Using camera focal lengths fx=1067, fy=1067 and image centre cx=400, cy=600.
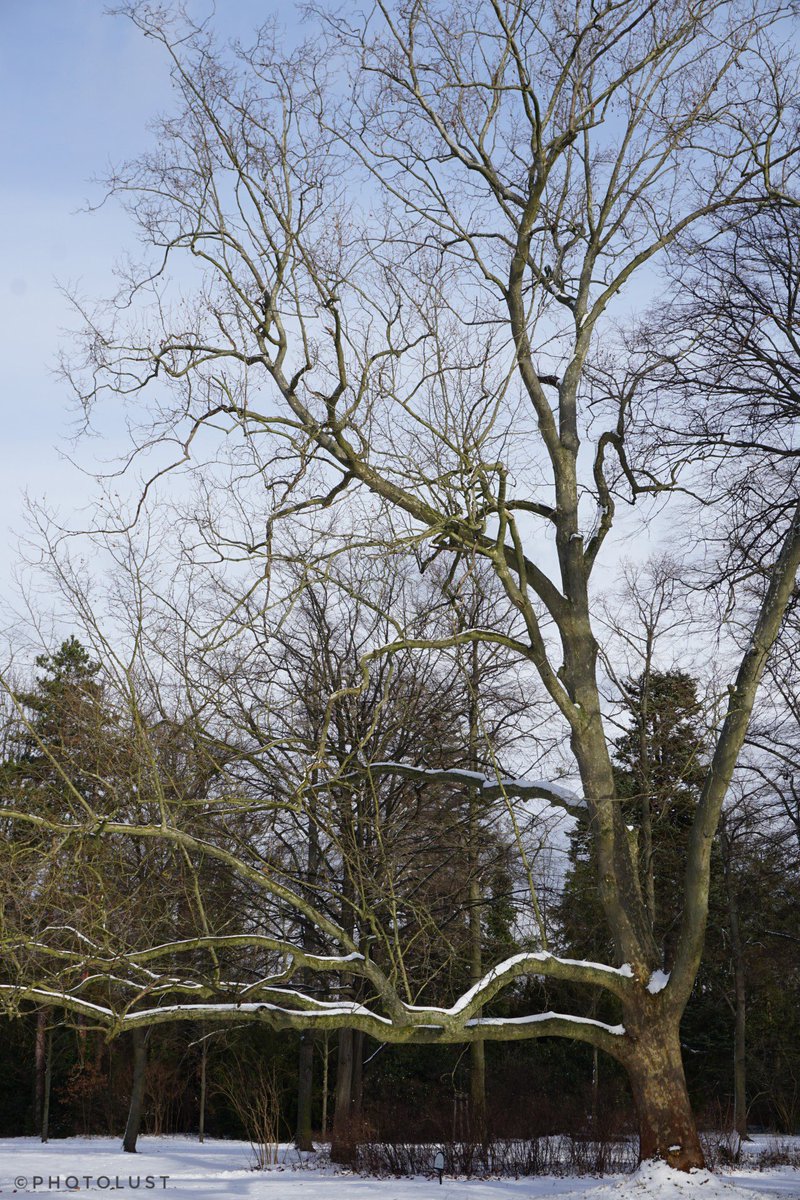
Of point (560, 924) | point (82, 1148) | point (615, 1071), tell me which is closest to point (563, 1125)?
point (560, 924)

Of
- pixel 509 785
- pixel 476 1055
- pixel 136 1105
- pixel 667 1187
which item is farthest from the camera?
pixel 136 1105

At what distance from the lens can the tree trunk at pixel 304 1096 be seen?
17656 millimetres

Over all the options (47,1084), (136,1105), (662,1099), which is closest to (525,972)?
(662,1099)

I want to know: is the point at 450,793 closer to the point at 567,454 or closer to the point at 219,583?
the point at 219,583

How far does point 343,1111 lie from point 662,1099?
8769mm

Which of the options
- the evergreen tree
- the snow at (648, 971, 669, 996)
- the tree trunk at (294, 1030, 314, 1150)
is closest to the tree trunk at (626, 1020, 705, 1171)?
the snow at (648, 971, 669, 996)

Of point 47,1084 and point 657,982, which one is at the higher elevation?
point 657,982

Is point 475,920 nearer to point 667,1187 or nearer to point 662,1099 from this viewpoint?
point 662,1099

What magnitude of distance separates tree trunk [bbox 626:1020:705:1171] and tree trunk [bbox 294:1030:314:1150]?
991 cm

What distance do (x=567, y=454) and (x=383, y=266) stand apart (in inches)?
104

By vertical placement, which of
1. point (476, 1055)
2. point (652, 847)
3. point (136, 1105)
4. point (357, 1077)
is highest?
point (652, 847)

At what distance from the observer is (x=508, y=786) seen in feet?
32.7
